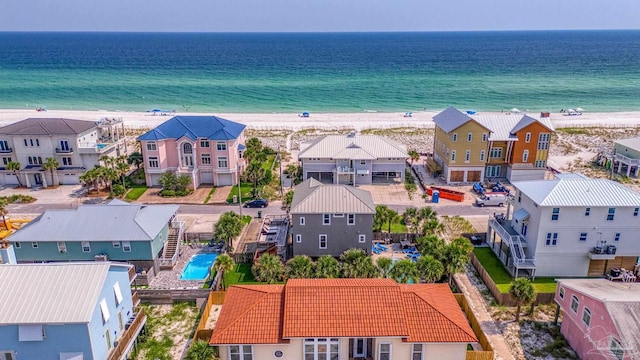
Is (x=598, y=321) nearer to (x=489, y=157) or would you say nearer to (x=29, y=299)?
(x=29, y=299)

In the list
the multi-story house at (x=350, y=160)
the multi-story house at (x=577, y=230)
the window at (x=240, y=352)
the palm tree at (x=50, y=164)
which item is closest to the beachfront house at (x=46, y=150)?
the palm tree at (x=50, y=164)

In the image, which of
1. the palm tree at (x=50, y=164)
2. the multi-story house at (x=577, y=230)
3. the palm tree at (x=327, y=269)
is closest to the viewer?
the palm tree at (x=327, y=269)

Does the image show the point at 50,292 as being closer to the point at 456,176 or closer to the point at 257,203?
the point at 257,203

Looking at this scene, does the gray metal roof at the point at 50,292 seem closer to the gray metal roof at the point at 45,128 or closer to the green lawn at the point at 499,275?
the green lawn at the point at 499,275

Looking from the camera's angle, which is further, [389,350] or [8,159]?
[8,159]

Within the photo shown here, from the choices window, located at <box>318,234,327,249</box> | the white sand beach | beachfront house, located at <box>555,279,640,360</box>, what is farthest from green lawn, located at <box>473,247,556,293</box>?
the white sand beach

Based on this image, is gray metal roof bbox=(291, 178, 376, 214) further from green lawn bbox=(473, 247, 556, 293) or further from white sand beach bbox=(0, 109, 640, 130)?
white sand beach bbox=(0, 109, 640, 130)

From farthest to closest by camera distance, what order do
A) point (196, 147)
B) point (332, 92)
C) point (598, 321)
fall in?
point (332, 92), point (196, 147), point (598, 321)

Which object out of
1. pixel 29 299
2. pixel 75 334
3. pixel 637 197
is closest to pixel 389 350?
pixel 75 334
